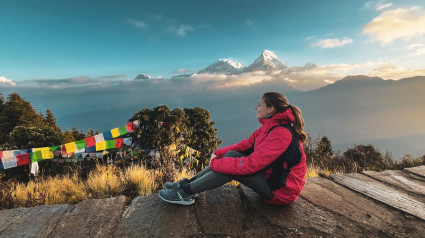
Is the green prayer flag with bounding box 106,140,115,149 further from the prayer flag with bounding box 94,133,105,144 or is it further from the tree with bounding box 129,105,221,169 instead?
the tree with bounding box 129,105,221,169

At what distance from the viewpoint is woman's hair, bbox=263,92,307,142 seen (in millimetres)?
2350

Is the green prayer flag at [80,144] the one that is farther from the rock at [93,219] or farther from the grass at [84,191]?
the rock at [93,219]

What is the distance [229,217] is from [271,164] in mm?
721

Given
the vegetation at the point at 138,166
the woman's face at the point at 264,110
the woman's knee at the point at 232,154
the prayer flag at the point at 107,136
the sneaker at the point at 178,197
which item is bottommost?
the vegetation at the point at 138,166

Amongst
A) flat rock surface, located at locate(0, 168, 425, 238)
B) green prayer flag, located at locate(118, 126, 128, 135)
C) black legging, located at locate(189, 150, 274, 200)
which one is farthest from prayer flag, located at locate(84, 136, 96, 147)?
black legging, located at locate(189, 150, 274, 200)

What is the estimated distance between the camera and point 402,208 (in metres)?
2.74

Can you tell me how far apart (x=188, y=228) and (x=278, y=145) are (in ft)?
3.93

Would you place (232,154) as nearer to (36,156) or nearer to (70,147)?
(70,147)

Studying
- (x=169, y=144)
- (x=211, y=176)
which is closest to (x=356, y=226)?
(x=211, y=176)

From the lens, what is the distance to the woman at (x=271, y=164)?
88.1 inches

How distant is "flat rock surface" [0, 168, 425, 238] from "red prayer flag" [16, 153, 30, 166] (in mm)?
3455

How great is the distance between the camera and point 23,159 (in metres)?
5.46

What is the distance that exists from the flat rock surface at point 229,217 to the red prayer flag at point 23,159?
346 centimetres

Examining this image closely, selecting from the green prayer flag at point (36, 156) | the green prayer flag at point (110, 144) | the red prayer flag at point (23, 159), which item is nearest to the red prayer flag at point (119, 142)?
the green prayer flag at point (110, 144)
